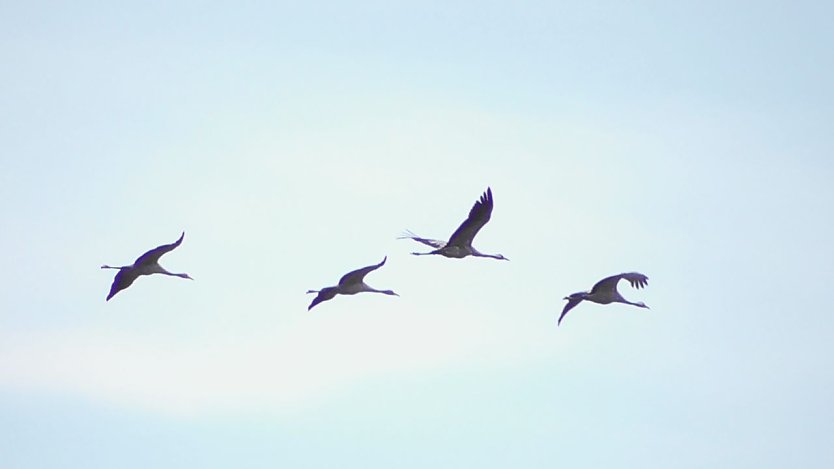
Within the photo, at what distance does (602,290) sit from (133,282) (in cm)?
1221

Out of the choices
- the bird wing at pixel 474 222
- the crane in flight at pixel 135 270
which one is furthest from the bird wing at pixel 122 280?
the bird wing at pixel 474 222

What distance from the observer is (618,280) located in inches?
2466

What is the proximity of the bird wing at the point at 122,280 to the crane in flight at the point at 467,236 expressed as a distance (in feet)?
24.3

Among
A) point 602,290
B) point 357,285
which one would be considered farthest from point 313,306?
point 602,290

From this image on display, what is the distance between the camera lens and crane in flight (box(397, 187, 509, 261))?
6172cm

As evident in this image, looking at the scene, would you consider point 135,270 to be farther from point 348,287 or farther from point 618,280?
point 618,280

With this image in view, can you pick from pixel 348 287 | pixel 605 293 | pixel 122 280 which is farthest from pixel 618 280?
pixel 122 280

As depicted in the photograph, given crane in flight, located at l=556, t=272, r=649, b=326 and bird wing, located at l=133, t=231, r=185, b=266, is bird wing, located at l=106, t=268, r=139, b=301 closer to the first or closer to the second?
bird wing, located at l=133, t=231, r=185, b=266

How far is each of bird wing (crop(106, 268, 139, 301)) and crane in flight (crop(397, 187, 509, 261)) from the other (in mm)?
7403

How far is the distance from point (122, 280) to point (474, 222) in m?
9.26

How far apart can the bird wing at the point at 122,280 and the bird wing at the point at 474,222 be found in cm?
827

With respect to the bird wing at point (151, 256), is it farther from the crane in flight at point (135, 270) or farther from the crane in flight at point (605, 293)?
the crane in flight at point (605, 293)

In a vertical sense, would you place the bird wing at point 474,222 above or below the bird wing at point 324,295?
above

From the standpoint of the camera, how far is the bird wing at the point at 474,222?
6166cm
